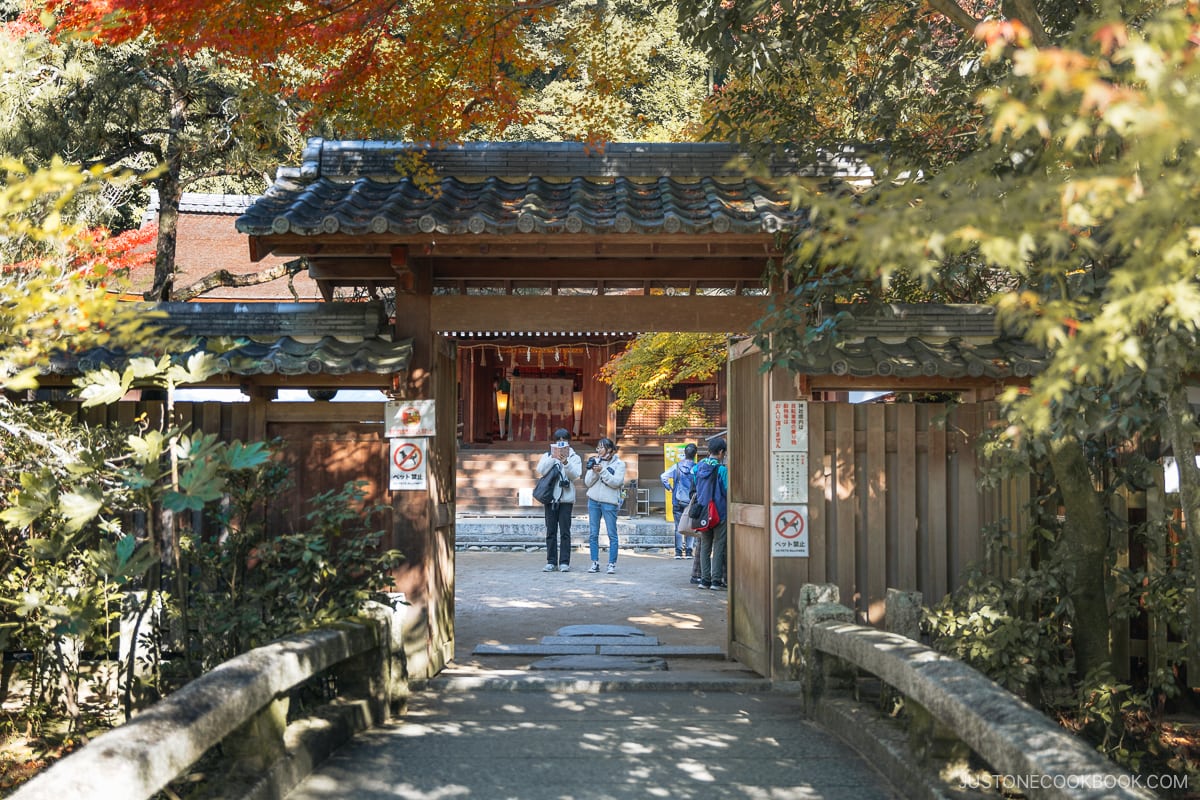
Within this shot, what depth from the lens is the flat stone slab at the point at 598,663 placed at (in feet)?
28.1

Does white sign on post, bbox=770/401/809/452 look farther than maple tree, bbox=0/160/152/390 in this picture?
Yes

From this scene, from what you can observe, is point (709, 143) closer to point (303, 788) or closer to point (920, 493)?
point (920, 493)

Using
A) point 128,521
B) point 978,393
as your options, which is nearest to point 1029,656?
point 978,393

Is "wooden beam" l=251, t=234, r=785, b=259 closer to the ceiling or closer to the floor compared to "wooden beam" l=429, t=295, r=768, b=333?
closer to the ceiling

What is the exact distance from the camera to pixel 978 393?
8.23 m

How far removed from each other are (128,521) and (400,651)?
242cm

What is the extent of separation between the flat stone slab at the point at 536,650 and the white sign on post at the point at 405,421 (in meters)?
2.28

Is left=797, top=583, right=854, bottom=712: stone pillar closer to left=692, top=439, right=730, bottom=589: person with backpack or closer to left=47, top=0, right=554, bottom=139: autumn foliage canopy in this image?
left=47, top=0, right=554, bottom=139: autumn foliage canopy

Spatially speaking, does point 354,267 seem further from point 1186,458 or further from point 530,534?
point 530,534

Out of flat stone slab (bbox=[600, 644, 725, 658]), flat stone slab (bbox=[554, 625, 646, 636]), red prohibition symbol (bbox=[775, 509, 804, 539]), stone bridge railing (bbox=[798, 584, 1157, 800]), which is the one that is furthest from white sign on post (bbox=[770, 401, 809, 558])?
flat stone slab (bbox=[554, 625, 646, 636])

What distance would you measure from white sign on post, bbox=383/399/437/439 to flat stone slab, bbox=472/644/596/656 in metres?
2.28

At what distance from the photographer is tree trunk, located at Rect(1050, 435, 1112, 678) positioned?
6.45 m

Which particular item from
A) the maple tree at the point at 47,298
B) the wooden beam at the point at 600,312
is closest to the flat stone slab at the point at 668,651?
the wooden beam at the point at 600,312

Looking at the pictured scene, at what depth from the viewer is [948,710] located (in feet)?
15.1
